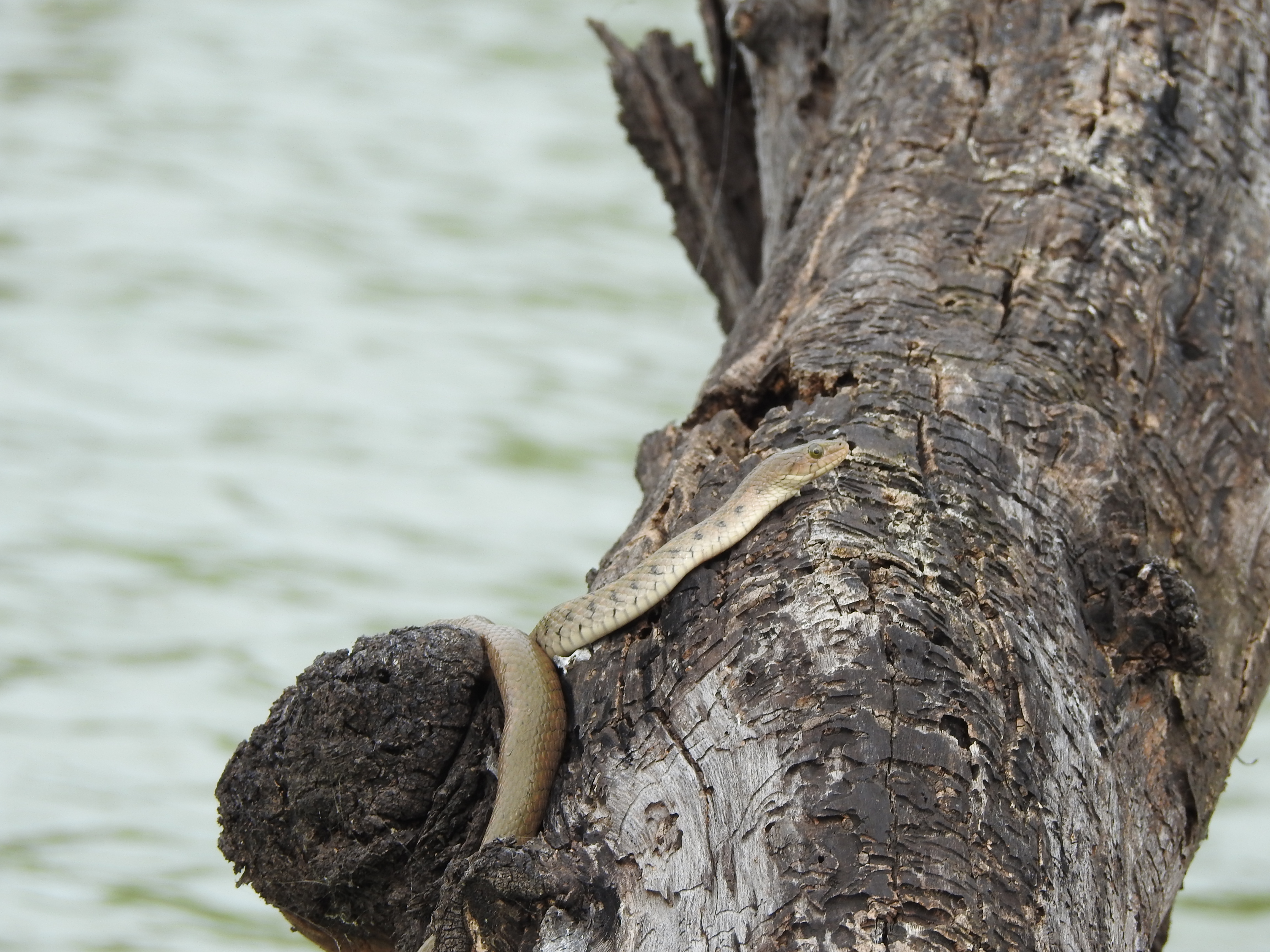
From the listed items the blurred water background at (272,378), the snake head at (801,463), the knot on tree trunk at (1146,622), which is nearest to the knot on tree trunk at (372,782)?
the snake head at (801,463)

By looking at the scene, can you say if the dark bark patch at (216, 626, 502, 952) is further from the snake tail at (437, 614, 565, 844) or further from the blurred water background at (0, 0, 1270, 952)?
the blurred water background at (0, 0, 1270, 952)

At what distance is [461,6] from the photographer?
47.6ft

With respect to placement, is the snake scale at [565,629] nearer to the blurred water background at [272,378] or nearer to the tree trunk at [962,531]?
the tree trunk at [962,531]

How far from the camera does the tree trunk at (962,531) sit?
1.81 m

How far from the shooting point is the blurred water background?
6.16 m

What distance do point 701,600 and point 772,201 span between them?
2.11 meters

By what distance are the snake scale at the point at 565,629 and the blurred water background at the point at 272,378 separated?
A: 356cm

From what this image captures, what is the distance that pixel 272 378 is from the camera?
31.5 ft

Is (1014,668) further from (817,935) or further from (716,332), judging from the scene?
(716,332)

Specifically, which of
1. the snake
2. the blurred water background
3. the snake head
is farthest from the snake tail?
the blurred water background

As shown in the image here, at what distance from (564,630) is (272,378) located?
25.5 feet

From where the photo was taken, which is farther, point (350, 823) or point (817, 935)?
point (350, 823)

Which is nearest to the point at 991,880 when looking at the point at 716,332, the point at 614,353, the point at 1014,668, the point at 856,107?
the point at 1014,668

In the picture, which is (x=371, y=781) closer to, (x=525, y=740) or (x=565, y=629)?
(x=525, y=740)
